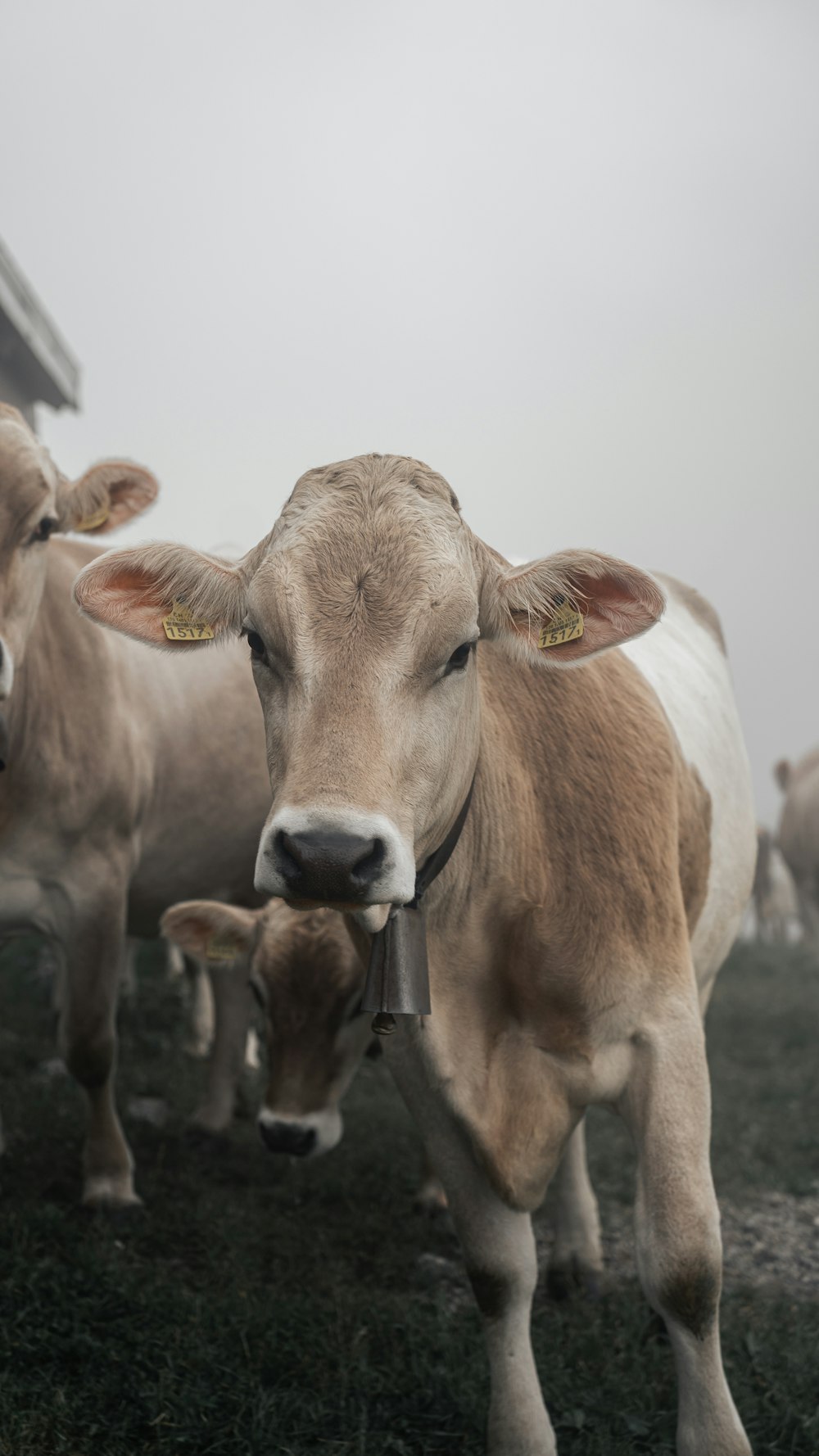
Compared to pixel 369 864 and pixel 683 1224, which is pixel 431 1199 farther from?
pixel 369 864

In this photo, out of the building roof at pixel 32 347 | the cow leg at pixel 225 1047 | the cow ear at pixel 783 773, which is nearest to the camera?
the cow leg at pixel 225 1047

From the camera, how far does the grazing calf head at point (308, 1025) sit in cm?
430

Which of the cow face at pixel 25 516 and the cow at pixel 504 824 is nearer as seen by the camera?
the cow at pixel 504 824

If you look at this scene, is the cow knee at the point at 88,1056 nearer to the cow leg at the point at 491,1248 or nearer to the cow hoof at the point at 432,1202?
the cow hoof at the point at 432,1202

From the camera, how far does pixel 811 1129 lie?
6.66m

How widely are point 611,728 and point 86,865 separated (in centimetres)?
228

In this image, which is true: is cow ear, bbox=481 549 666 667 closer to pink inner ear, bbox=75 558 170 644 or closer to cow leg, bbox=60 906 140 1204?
pink inner ear, bbox=75 558 170 644

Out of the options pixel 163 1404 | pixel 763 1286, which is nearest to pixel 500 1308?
pixel 163 1404

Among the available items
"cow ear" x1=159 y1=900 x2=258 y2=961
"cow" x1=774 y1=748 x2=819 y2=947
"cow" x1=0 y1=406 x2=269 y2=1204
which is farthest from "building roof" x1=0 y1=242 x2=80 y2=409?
"cow" x1=774 y1=748 x2=819 y2=947

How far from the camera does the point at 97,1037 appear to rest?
479 centimetres

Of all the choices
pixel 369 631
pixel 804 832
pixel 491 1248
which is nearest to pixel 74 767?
pixel 491 1248

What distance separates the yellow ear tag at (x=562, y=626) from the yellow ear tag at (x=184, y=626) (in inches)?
29.9

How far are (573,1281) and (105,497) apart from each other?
3230 millimetres

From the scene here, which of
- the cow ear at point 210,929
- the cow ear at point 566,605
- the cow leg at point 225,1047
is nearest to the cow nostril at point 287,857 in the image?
the cow ear at point 566,605
